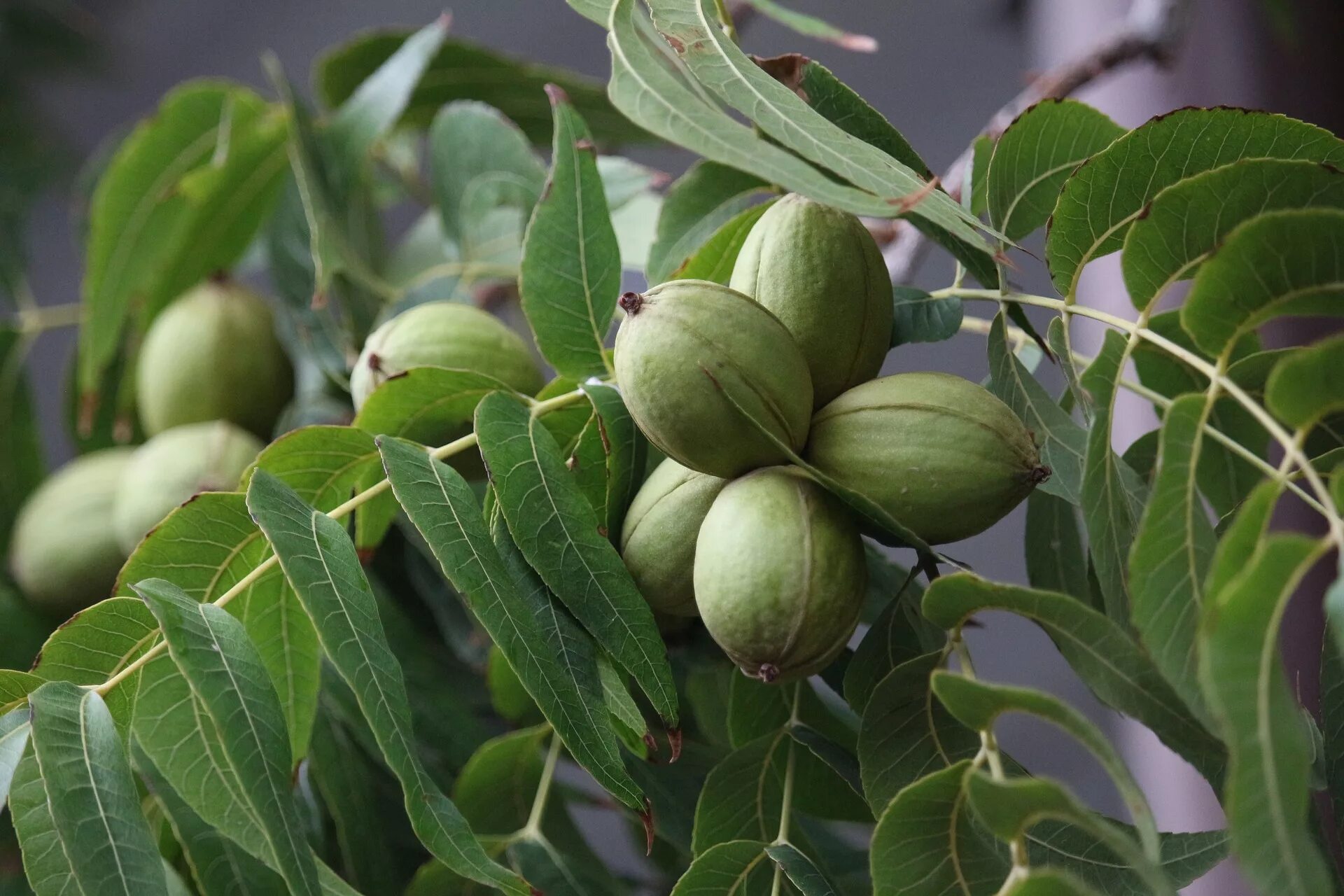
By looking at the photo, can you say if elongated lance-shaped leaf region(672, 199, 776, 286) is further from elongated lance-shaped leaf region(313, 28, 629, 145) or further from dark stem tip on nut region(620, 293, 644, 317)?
elongated lance-shaped leaf region(313, 28, 629, 145)

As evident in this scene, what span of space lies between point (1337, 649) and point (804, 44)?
1.06 m

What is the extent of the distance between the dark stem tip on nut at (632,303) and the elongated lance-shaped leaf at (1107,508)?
0.46 ft

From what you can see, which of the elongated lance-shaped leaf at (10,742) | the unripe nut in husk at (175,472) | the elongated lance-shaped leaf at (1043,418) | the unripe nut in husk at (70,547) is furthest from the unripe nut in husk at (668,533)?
the unripe nut in husk at (70,547)

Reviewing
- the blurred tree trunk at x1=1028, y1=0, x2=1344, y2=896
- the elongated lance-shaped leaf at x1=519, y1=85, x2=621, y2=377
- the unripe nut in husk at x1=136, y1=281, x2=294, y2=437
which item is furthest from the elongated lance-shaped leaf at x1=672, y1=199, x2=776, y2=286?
the blurred tree trunk at x1=1028, y1=0, x2=1344, y2=896

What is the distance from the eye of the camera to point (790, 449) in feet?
1.23

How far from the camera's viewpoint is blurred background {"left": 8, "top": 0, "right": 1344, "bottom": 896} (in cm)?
88

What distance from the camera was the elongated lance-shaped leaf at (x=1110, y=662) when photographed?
12.5 inches

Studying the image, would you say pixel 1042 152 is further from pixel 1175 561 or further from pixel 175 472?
pixel 175 472

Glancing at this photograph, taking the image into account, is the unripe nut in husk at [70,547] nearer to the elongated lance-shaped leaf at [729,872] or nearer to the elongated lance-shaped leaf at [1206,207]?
the elongated lance-shaped leaf at [729,872]

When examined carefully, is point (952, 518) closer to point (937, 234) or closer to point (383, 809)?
point (937, 234)

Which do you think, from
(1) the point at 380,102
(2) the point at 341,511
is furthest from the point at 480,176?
(2) the point at 341,511

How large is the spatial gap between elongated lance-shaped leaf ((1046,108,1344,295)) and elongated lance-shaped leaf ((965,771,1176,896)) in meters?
0.18

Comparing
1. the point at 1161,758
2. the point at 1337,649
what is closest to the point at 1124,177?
the point at 1337,649

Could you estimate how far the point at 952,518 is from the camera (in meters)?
0.36
